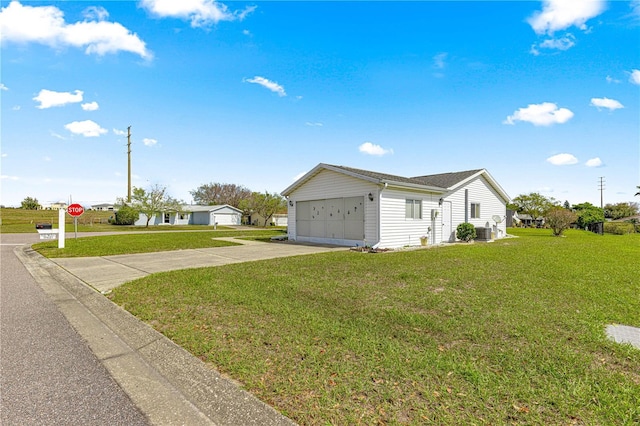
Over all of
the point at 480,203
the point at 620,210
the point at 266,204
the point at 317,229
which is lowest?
the point at 317,229

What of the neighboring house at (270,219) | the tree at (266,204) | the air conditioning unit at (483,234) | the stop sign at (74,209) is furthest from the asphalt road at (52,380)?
the neighboring house at (270,219)

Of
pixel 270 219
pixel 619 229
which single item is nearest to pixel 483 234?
pixel 619 229

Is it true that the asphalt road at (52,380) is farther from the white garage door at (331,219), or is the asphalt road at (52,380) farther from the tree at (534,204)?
the tree at (534,204)

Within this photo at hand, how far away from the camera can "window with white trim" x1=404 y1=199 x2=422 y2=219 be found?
45.5 feet

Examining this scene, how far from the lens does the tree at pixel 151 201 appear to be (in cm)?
3825

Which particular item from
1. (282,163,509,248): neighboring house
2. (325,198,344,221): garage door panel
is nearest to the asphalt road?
(282,163,509,248): neighboring house

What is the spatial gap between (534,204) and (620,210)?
27.4 metres

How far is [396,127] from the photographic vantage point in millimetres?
17953

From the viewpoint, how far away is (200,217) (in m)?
47.7

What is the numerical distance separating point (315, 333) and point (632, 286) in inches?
253

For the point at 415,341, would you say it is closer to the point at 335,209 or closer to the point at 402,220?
the point at 402,220

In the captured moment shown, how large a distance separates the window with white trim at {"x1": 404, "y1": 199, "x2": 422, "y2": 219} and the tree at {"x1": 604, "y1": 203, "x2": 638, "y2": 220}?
64645mm

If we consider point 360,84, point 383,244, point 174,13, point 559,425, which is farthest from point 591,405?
point 360,84

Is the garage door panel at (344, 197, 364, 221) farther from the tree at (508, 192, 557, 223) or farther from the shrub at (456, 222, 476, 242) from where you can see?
the tree at (508, 192, 557, 223)
